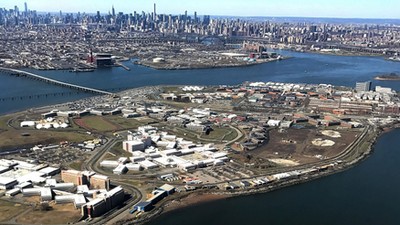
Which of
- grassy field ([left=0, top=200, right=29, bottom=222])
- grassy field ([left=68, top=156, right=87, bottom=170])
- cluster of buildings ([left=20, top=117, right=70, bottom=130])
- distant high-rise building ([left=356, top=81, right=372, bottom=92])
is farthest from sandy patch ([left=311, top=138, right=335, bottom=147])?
distant high-rise building ([left=356, top=81, right=372, bottom=92])

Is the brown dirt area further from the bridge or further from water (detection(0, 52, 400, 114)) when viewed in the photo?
the bridge

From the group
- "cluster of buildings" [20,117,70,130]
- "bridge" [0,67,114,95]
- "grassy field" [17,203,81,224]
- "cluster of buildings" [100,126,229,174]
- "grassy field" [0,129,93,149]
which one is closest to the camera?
"grassy field" [17,203,81,224]

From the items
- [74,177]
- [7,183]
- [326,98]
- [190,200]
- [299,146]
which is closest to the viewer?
[190,200]

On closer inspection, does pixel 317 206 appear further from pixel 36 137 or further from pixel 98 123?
pixel 36 137

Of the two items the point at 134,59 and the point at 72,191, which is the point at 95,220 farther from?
the point at 134,59

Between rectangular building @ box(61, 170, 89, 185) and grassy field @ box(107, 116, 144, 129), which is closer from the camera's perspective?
rectangular building @ box(61, 170, 89, 185)

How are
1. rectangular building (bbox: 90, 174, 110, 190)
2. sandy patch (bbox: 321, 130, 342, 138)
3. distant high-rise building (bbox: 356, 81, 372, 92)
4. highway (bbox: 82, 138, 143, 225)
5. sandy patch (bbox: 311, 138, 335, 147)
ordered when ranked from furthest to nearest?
distant high-rise building (bbox: 356, 81, 372, 92) → sandy patch (bbox: 321, 130, 342, 138) → sandy patch (bbox: 311, 138, 335, 147) → rectangular building (bbox: 90, 174, 110, 190) → highway (bbox: 82, 138, 143, 225)

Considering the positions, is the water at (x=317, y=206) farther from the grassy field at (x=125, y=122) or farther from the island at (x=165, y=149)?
the grassy field at (x=125, y=122)

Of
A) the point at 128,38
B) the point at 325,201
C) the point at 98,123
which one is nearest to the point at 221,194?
the point at 325,201
